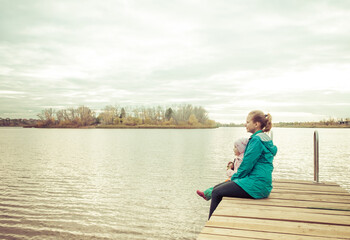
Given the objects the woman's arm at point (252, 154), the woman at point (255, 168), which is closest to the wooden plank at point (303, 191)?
the woman at point (255, 168)

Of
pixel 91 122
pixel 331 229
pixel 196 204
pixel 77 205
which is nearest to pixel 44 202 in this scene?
pixel 77 205

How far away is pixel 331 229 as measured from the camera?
9.56 feet

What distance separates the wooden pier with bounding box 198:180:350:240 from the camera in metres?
2.78

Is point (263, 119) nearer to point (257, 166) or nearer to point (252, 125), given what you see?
point (252, 125)

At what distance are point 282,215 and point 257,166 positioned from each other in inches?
29.4

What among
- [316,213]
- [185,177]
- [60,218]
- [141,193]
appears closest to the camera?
[316,213]

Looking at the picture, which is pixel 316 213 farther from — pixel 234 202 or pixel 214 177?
pixel 214 177

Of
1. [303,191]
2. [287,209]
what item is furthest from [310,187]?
[287,209]

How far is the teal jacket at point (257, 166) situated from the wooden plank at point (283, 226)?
0.83 m

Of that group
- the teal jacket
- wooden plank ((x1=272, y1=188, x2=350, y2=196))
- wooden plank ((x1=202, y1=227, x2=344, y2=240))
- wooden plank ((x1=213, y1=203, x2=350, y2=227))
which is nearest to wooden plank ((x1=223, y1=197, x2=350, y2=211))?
the teal jacket

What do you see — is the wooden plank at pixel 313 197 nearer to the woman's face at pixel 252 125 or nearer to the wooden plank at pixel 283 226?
the woman's face at pixel 252 125

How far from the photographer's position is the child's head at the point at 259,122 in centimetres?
409

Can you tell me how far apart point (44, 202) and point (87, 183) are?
3.08 metres

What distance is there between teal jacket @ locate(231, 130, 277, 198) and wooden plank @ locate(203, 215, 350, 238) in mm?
829
